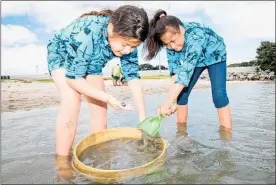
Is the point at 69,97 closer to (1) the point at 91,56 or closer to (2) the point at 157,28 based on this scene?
(1) the point at 91,56

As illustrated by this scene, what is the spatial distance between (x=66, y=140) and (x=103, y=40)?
3.35 feet

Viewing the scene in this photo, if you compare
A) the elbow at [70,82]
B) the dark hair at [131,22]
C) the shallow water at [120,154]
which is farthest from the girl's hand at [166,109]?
the elbow at [70,82]

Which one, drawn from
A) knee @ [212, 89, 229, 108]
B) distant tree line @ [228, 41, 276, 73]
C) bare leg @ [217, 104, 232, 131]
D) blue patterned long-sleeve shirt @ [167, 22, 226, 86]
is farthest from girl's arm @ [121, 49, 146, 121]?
distant tree line @ [228, 41, 276, 73]

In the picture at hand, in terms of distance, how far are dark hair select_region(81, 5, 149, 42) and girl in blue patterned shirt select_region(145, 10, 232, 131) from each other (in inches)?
26.7

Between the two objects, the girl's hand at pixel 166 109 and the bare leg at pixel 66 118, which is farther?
the girl's hand at pixel 166 109

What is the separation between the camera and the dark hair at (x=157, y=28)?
3.24 meters

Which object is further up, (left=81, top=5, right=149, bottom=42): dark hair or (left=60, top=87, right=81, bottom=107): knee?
(left=81, top=5, right=149, bottom=42): dark hair

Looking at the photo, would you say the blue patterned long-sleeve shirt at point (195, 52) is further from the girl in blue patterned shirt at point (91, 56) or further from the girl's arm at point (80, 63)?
the girl's arm at point (80, 63)

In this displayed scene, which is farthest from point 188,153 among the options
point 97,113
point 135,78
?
point 97,113

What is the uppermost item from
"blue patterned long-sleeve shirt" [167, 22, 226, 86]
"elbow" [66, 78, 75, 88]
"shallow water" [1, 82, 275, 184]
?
"blue patterned long-sleeve shirt" [167, 22, 226, 86]

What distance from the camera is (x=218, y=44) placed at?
3791mm

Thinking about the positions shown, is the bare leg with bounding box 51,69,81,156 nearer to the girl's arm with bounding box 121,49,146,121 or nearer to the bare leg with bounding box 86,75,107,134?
the bare leg with bounding box 86,75,107,134

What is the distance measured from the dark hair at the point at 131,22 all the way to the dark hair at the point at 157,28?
0.64 meters

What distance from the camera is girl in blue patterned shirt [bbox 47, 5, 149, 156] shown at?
2594 millimetres
